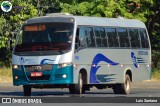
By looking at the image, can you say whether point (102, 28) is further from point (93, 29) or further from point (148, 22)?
point (148, 22)

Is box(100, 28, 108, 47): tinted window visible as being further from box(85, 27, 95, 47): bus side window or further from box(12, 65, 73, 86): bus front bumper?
box(12, 65, 73, 86): bus front bumper

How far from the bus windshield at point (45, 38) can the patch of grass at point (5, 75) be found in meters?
13.0

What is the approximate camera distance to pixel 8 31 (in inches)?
1757

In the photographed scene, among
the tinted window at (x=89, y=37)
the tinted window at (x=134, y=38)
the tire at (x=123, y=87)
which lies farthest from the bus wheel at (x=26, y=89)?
the tinted window at (x=134, y=38)

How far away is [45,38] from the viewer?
2716 centimetres

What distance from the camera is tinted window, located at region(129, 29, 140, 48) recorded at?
31.7 m

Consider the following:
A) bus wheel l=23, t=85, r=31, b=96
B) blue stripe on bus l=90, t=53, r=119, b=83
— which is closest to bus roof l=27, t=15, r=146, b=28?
blue stripe on bus l=90, t=53, r=119, b=83

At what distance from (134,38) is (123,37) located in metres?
0.98

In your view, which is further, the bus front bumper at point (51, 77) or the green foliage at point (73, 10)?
the green foliage at point (73, 10)

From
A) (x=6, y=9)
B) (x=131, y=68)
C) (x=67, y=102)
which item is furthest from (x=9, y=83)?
(x=67, y=102)

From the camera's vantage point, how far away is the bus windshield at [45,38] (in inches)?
1054

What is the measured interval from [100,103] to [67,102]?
1085 millimetres

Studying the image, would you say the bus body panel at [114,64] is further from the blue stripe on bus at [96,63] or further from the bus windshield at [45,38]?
the bus windshield at [45,38]

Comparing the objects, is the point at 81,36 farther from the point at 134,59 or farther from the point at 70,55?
the point at 134,59
